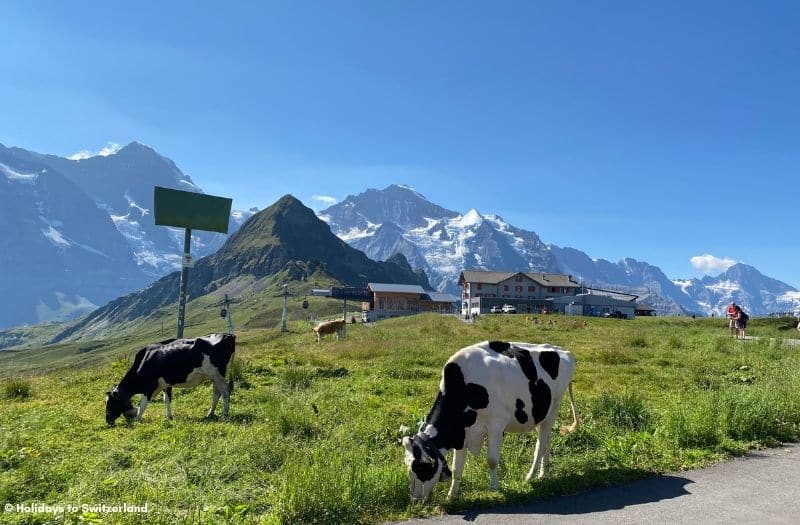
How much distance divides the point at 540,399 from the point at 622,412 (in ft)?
15.0

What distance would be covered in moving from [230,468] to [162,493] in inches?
59.5

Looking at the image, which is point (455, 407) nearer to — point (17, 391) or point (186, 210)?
point (17, 391)

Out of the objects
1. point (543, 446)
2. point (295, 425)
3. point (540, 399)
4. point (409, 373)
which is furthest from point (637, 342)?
point (295, 425)

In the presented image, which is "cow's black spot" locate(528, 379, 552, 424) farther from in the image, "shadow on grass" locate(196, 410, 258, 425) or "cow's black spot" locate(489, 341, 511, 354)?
"shadow on grass" locate(196, 410, 258, 425)

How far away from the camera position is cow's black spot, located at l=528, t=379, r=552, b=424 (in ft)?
28.1

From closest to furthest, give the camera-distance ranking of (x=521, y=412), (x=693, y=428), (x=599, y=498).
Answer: (x=599, y=498)
(x=521, y=412)
(x=693, y=428)

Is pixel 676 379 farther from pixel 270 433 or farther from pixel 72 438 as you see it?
pixel 72 438

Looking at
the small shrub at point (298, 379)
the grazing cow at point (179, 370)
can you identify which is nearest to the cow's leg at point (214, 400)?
the grazing cow at point (179, 370)

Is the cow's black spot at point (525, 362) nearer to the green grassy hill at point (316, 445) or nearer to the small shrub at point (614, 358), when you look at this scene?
the green grassy hill at point (316, 445)

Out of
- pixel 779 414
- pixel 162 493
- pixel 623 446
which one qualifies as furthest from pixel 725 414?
pixel 162 493

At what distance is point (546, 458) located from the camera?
29.4 ft

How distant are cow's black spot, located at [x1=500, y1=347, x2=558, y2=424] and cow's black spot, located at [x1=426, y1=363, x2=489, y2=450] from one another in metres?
0.94

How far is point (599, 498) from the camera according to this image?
7805 mm

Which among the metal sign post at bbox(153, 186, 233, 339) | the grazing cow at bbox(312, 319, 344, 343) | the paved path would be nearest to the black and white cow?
the paved path
